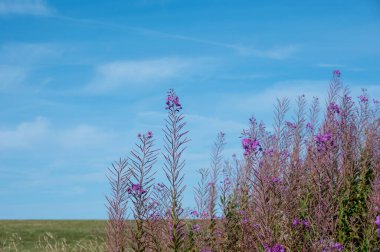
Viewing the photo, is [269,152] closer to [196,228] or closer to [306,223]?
[196,228]

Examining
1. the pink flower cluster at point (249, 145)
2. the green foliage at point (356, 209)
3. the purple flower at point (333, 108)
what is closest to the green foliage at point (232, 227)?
the pink flower cluster at point (249, 145)

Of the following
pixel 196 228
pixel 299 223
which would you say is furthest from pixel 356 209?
pixel 196 228

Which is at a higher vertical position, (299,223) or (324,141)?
(324,141)

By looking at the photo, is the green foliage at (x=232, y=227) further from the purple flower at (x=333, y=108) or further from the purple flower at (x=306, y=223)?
the purple flower at (x=333, y=108)

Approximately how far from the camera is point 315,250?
4016 millimetres

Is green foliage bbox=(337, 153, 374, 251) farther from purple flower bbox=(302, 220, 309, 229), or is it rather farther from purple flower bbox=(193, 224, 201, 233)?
purple flower bbox=(193, 224, 201, 233)

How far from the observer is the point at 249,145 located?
19.9 feet

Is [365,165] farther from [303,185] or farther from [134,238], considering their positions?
[134,238]

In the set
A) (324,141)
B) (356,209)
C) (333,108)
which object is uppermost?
(333,108)

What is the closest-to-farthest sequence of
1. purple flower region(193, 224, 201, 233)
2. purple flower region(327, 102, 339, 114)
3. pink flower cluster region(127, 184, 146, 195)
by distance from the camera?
pink flower cluster region(127, 184, 146, 195) → purple flower region(193, 224, 201, 233) → purple flower region(327, 102, 339, 114)

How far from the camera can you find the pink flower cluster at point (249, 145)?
5881 mm

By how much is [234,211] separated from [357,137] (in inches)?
92.6

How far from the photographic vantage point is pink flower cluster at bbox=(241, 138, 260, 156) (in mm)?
5881

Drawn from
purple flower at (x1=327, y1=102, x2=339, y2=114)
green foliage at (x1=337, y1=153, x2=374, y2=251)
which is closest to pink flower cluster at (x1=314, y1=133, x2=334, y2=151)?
green foliage at (x1=337, y1=153, x2=374, y2=251)
